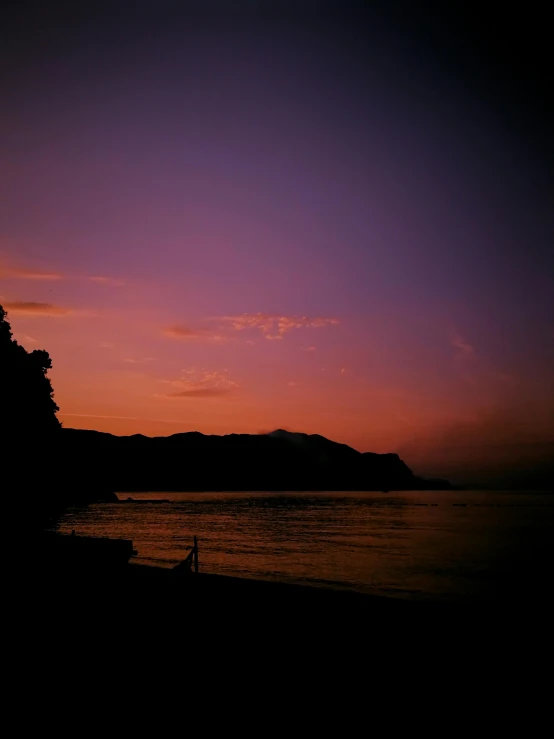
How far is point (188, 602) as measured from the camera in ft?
44.4

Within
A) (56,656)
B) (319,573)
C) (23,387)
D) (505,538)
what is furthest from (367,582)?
(505,538)

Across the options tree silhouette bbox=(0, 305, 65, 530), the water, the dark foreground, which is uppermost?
tree silhouette bbox=(0, 305, 65, 530)

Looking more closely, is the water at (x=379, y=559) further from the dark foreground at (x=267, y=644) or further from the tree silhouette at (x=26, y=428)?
the dark foreground at (x=267, y=644)

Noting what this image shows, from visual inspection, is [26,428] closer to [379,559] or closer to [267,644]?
[379,559]

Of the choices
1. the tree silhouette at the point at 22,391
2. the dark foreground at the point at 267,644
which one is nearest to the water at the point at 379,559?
the tree silhouette at the point at 22,391

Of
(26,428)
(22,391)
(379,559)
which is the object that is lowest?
(379,559)

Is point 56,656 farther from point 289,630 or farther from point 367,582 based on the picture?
point 367,582

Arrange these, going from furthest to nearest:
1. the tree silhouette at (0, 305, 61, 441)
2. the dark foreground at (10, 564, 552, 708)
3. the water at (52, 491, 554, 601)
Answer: the tree silhouette at (0, 305, 61, 441), the water at (52, 491, 554, 601), the dark foreground at (10, 564, 552, 708)

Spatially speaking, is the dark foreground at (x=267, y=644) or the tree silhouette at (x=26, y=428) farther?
the tree silhouette at (x=26, y=428)

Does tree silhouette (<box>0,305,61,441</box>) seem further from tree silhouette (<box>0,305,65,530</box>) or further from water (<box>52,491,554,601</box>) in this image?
water (<box>52,491,554,601</box>)


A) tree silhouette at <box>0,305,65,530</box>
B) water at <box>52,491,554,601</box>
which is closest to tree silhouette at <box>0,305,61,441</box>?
tree silhouette at <box>0,305,65,530</box>

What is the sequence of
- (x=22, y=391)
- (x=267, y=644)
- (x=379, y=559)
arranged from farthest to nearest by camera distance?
1. (x=379, y=559)
2. (x=22, y=391)
3. (x=267, y=644)

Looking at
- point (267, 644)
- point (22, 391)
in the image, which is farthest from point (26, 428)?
point (267, 644)

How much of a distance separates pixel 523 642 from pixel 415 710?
14.7 feet
